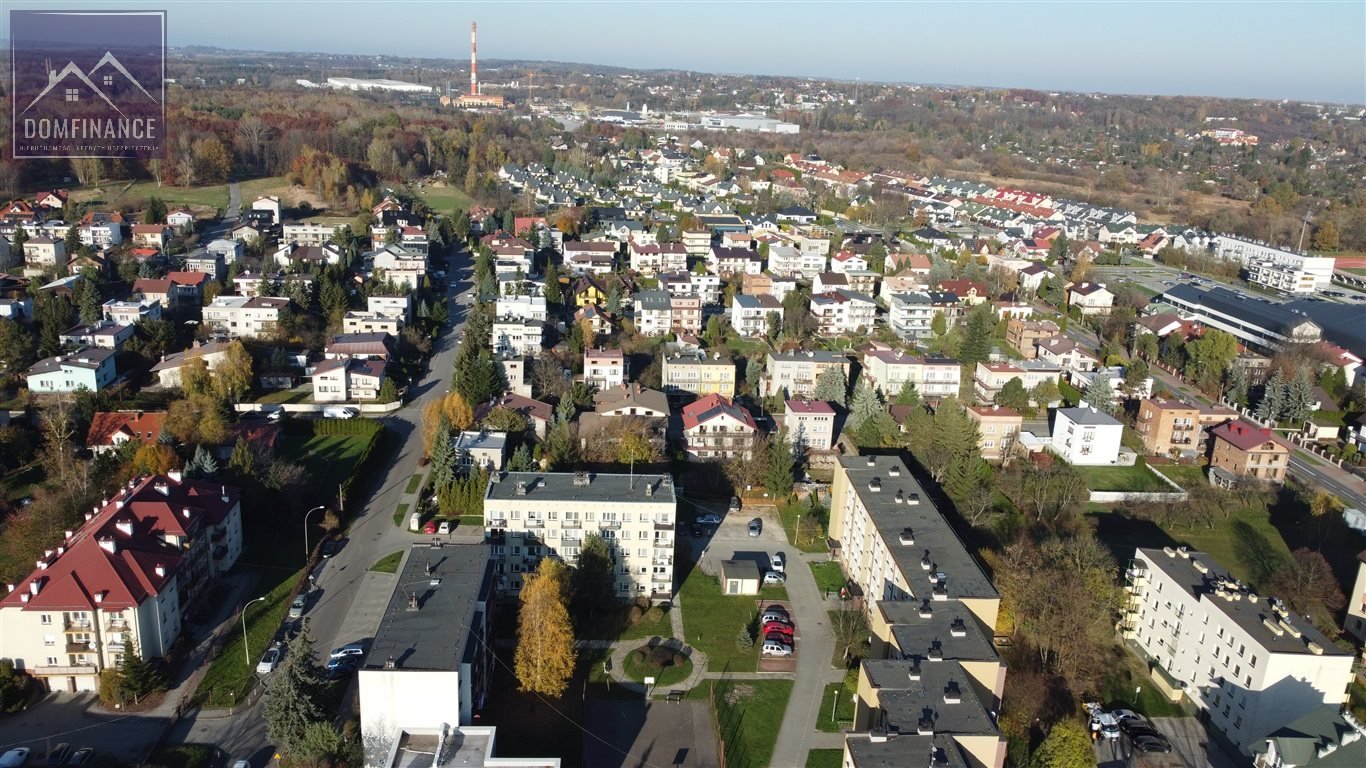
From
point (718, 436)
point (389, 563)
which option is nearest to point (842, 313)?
point (718, 436)

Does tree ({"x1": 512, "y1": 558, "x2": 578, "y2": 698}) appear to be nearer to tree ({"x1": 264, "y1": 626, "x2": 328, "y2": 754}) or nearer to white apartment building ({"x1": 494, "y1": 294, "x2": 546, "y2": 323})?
tree ({"x1": 264, "y1": 626, "x2": 328, "y2": 754})

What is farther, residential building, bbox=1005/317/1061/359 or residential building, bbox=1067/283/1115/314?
residential building, bbox=1067/283/1115/314

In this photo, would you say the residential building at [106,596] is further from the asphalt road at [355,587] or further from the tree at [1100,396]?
the tree at [1100,396]

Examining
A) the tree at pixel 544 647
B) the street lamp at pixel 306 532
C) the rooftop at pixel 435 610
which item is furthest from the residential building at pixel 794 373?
the tree at pixel 544 647

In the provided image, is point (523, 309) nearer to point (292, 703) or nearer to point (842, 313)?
point (842, 313)

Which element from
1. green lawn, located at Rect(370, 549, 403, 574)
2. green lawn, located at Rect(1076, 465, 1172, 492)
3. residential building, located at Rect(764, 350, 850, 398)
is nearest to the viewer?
green lawn, located at Rect(370, 549, 403, 574)

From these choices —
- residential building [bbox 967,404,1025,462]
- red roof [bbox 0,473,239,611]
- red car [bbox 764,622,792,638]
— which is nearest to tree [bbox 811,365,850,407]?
Result: residential building [bbox 967,404,1025,462]
